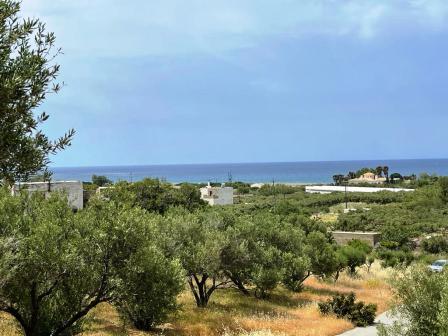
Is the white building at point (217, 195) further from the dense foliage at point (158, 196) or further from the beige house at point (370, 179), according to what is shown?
the beige house at point (370, 179)

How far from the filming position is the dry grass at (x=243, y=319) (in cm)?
1998

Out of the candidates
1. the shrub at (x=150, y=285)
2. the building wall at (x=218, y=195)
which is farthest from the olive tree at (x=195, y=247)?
the building wall at (x=218, y=195)

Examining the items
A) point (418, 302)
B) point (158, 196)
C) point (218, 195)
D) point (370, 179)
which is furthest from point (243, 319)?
point (370, 179)

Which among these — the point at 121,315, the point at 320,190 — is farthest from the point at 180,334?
the point at 320,190

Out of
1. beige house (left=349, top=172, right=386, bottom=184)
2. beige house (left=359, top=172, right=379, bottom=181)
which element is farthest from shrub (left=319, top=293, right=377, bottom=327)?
beige house (left=359, top=172, right=379, bottom=181)

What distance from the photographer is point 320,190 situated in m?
144

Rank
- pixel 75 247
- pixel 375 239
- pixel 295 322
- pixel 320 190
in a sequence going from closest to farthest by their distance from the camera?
pixel 75 247, pixel 295 322, pixel 375 239, pixel 320 190

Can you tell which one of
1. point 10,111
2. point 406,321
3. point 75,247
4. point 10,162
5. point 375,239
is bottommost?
point 375,239

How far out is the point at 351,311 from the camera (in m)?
25.8

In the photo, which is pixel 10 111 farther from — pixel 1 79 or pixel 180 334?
pixel 180 334

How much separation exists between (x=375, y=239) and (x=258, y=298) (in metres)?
35.3

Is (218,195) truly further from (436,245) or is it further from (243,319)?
(243,319)

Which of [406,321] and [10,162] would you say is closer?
[10,162]

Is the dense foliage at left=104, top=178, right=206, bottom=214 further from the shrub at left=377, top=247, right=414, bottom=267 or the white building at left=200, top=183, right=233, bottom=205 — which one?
the shrub at left=377, top=247, right=414, bottom=267
